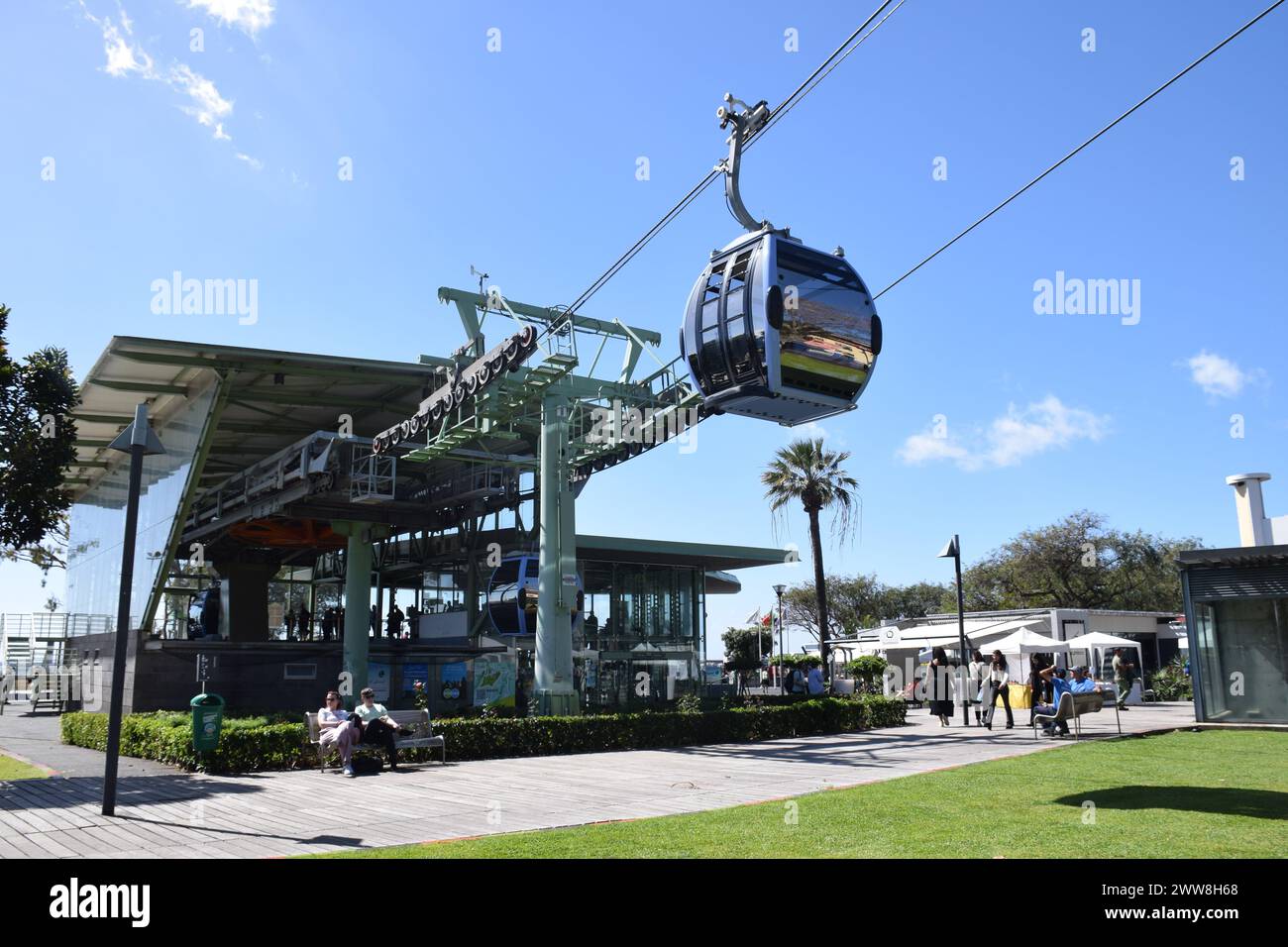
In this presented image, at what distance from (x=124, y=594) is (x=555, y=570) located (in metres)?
12.6

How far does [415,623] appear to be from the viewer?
3950cm

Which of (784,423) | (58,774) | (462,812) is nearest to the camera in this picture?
(462,812)

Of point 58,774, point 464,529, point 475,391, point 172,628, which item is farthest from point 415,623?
point 58,774

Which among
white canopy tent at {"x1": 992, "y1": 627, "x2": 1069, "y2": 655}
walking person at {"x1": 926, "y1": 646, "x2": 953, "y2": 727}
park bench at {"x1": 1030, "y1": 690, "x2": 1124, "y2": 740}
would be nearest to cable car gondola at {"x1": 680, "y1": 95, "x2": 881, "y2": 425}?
park bench at {"x1": 1030, "y1": 690, "x2": 1124, "y2": 740}

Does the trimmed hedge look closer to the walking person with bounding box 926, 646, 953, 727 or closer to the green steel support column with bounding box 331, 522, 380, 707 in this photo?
the walking person with bounding box 926, 646, 953, 727

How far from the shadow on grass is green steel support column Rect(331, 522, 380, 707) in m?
23.4

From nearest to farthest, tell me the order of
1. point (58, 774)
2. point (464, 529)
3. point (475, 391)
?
1. point (58, 774)
2. point (475, 391)
3. point (464, 529)

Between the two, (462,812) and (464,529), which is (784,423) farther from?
(464,529)

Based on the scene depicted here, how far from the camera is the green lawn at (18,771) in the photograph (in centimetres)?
1481

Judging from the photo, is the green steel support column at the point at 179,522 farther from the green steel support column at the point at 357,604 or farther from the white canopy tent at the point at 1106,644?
the white canopy tent at the point at 1106,644

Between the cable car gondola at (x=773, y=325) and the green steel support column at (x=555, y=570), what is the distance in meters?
12.1
